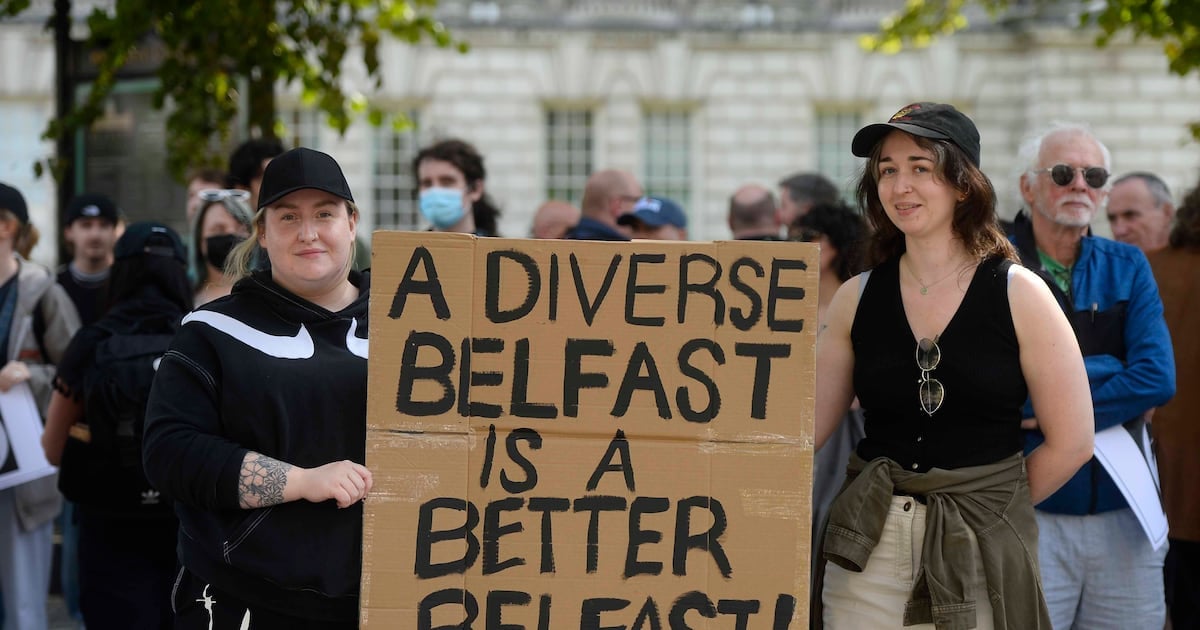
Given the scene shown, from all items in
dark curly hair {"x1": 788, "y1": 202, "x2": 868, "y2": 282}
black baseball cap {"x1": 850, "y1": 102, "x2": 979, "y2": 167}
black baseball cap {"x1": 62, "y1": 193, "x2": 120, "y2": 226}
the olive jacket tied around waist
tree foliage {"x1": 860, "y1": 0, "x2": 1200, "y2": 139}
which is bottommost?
the olive jacket tied around waist

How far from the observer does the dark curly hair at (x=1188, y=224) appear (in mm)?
5508

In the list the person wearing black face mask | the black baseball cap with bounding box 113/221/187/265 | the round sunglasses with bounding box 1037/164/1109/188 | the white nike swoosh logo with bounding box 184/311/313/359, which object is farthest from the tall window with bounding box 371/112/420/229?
the white nike swoosh logo with bounding box 184/311/313/359

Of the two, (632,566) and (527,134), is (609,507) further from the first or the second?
(527,134)

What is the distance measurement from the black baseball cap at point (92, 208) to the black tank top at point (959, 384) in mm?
5307

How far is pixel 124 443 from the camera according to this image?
500cm

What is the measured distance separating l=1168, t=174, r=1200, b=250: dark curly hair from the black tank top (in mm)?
2531

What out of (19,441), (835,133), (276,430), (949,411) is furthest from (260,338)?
(835,133)

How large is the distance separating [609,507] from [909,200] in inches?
43.0

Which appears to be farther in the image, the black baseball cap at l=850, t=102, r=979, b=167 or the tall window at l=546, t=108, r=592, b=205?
the tall window at l=546, t=108, r=592, b=205

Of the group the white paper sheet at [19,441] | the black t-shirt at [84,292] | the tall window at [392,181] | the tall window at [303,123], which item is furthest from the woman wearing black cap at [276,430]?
Result: the tall window at [303,123]

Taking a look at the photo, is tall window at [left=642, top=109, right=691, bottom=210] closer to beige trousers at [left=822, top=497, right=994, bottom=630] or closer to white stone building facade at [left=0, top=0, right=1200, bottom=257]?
white stone building facade at [left=0, top=0, right=1200, bottom=257]

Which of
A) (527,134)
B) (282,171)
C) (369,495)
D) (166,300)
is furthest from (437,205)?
(527,134)

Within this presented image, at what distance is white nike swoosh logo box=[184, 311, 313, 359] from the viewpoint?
3.25m

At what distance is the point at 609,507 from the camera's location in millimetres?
3020
